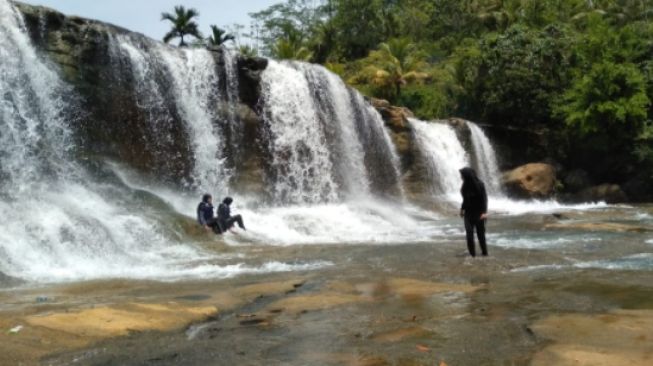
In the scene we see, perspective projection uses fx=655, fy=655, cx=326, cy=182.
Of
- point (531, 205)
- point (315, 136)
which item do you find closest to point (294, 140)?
point (315, 136)

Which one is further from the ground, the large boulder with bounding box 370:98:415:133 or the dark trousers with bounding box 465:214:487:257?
the large boulder with bounding box 370:98:415:133

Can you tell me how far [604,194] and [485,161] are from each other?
17.6ft

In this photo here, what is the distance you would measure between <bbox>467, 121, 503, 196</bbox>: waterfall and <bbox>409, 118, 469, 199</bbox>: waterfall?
0.73 m

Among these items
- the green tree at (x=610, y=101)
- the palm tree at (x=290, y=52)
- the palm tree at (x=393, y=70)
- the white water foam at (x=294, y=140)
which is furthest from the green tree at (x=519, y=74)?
the white water foam at (x=294, y=140)

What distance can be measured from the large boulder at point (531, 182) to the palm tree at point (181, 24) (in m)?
26.6

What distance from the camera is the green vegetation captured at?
2841 centimetres

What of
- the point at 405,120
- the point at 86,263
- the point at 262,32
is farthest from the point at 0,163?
the point at 262,32

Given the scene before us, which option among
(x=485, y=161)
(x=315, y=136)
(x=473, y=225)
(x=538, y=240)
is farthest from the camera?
(x=485, y=161)

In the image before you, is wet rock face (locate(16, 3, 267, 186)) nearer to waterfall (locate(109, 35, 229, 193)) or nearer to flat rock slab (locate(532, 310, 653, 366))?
waterfall (locate(109, 35, 229, 193))

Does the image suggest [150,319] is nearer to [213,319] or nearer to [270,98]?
[213,319]

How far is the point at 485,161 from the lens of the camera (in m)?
29.6

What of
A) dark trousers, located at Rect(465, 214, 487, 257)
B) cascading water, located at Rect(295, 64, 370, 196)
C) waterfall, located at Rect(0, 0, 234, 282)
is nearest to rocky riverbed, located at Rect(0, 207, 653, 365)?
dark trousers, located at Rect(465, 214, 487, 257)

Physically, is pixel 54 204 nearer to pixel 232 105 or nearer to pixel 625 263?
pixel 232 105

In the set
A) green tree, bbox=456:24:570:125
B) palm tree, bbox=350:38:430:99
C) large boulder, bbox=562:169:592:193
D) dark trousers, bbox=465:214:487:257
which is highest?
palm tree, bbox=350:38:430:99
